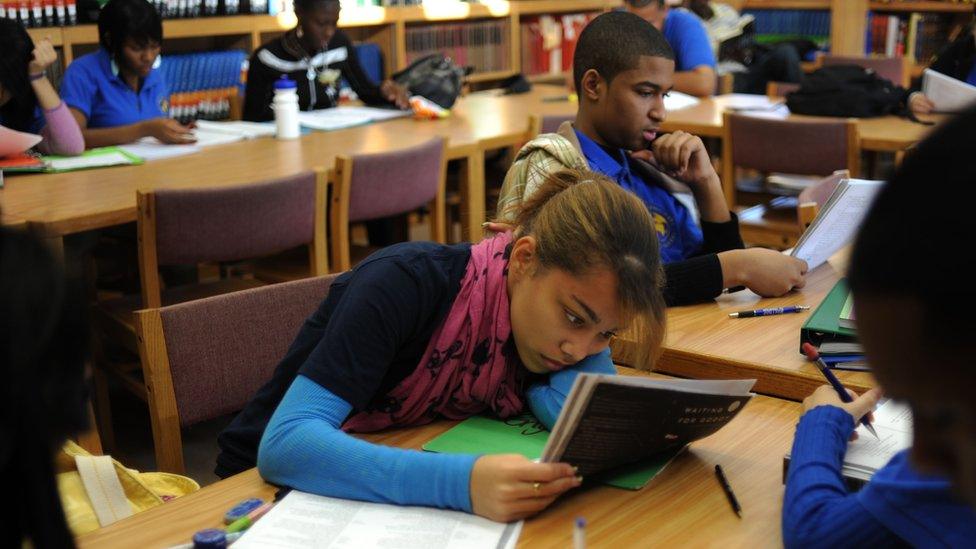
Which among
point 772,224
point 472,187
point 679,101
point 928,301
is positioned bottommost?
point 772,224

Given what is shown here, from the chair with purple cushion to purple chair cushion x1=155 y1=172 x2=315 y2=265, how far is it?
0.19m

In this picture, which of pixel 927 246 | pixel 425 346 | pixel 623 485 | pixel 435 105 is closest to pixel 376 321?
pixel 425 346

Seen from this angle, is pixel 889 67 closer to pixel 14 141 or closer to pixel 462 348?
pixel 14 141

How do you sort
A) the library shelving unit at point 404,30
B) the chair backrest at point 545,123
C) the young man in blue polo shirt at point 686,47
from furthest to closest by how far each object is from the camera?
1. the library shelving unit at point 404,30
2. the young man in blue polo shirt at point 686,47
3. the chair backrest at point 545,123

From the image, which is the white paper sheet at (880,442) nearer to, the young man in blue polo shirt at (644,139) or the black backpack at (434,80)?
the young man in blue polo shirt at (644,139)

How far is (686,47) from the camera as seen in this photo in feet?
14.7

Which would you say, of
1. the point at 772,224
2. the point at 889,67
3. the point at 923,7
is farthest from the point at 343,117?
the point at 923,7

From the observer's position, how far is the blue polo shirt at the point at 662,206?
2.08 meters

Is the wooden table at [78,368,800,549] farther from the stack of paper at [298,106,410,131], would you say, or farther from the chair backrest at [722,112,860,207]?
the stack of paper at [298,106,410,131]

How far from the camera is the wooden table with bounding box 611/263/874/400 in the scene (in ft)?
4.99

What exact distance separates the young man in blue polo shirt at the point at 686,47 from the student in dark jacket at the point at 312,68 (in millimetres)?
1171

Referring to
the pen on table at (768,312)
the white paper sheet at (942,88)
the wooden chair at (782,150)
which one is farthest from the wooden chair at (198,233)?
the white paper sheet at (942,88)

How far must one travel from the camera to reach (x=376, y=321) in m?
1.28

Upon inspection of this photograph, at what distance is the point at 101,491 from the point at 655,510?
0.70m
